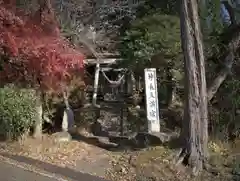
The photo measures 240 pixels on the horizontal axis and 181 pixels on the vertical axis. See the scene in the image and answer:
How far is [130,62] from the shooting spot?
11.8 m

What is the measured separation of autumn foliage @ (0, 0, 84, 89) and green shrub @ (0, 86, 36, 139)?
0.47 m

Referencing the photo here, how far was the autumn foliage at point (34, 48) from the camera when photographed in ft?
29.5

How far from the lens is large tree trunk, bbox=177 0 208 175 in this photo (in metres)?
8.02

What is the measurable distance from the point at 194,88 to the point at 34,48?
11.0 feet

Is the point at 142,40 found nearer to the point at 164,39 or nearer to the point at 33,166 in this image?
the point at 164,39

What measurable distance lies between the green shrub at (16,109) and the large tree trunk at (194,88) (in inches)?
138

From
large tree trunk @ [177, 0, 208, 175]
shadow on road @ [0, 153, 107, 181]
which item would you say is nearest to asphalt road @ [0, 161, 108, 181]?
shadow on road @ [0, 153, 107, 181]

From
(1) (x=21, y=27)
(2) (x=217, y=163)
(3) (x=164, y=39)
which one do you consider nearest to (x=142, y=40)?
(3) (x=164, y=39)

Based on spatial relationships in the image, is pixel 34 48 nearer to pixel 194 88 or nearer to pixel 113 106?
A: pixel 194 88

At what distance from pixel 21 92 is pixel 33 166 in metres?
2.13

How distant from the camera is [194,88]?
26.4 ft

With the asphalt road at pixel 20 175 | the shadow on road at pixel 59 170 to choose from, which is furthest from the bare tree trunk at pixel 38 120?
the asphalt road at pixel 20 175

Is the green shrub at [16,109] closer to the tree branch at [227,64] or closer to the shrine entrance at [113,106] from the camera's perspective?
the shrine entrance at [113,106]

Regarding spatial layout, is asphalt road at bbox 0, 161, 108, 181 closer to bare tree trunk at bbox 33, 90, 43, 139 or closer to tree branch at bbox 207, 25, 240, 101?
bare tree trunk at bbox 33, 90, 43, 139
